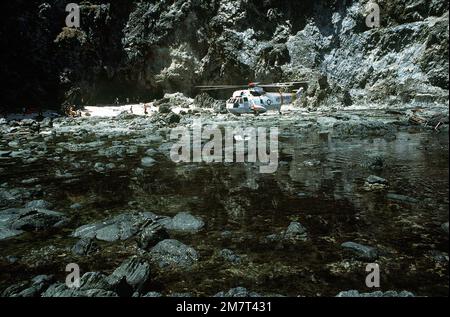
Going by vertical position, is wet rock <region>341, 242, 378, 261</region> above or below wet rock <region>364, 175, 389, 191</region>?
below

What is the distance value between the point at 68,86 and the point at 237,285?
4170 cm

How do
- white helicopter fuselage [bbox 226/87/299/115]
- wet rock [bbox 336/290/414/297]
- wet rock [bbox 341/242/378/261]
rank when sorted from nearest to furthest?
wet rock [bbox 336/290/414/297], wet rock [bbox 341/242/378/261], white helicopter fuselage [bbox 226/87/299/115]

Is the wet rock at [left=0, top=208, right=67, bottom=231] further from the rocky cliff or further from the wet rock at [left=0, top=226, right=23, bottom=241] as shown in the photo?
the rocky cliff

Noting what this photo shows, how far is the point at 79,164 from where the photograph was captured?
15.2 m

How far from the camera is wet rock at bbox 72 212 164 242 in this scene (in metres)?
7.31

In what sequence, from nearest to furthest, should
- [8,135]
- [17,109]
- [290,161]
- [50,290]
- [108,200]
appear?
1. [50,290]
2. [108,200]
3. [290,161]
4. [8,135]
5. [17,109]

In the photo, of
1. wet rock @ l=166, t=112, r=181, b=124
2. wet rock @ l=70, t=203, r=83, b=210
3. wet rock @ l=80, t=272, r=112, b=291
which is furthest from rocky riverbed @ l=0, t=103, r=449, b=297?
wet rock @ l=166, t=112, r=181, b=124

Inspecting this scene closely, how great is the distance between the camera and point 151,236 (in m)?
6.79

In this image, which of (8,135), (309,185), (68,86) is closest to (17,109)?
(68,86)

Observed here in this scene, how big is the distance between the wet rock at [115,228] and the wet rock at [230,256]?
2.04m

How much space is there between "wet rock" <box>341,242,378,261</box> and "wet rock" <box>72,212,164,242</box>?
3994 millimetres

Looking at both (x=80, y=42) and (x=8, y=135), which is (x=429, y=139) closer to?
(x=8, y=135)

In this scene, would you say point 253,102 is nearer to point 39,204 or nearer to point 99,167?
point 99,167

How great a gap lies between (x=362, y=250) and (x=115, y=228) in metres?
4.73
